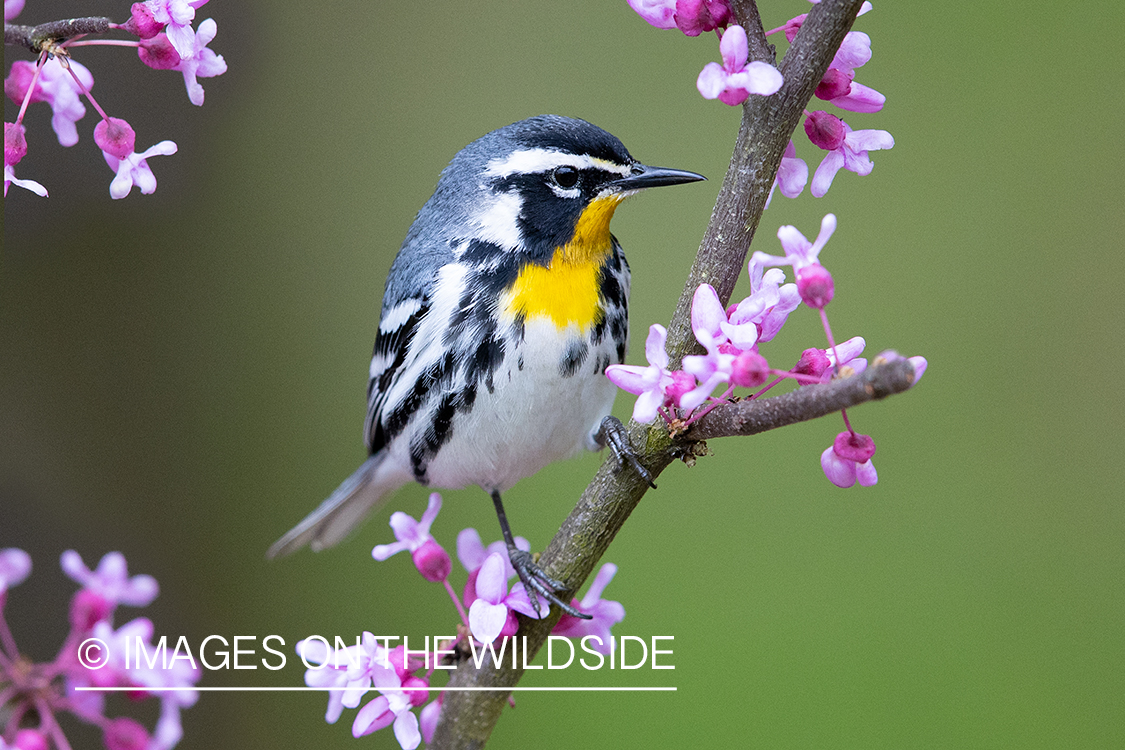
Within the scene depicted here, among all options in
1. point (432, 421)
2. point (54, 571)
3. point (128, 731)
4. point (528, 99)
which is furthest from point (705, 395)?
point (54, 571)

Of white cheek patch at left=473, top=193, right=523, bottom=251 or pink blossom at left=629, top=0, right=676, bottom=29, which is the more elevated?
white cheek patch at left=473, top=193, right=523, bottom=251

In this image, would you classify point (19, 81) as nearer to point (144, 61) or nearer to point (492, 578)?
point (144, 61)

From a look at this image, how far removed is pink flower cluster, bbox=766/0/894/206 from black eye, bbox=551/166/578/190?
0.29m

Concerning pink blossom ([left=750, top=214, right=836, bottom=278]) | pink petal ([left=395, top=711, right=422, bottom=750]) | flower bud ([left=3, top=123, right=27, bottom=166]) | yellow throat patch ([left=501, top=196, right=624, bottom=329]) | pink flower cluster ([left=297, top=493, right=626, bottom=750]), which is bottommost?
pink petal ([left=395, top=711, right=422, bottom=750])

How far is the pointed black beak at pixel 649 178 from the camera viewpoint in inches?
28.2

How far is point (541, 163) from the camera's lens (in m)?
0.81

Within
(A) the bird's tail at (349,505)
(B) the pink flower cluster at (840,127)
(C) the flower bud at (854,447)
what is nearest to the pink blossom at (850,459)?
(C) the flower bud at (854,447)

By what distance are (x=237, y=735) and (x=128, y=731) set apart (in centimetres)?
117

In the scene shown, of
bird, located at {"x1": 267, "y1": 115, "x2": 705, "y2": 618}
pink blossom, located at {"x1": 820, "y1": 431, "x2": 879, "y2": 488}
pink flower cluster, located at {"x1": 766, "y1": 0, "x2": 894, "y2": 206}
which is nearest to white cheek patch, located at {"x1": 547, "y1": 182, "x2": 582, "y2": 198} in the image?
bird, located at {"x1": 267, "y1": 115, "x2": 705, "y2": 618}

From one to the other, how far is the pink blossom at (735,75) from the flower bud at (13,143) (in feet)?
0.98

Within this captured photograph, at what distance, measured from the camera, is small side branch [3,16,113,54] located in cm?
44

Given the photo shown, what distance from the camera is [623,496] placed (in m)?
0.54

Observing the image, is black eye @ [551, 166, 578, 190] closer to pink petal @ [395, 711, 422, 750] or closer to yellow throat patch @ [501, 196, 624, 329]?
yellow throat patch @ [501, 196, 624, 329]

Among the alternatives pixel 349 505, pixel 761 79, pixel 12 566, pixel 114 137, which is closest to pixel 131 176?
pixel 114 137
